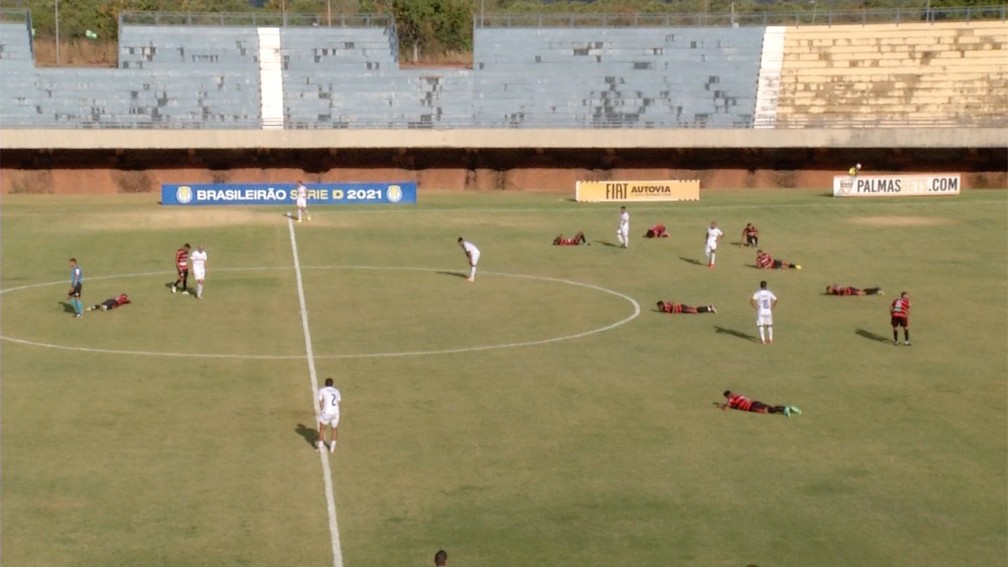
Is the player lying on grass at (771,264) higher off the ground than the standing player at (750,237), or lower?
lower

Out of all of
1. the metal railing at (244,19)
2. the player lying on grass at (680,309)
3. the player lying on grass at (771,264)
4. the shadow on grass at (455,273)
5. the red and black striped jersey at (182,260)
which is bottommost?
the shadow on grass at (455,273)

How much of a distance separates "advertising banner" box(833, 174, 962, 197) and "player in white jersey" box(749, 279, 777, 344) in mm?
36749

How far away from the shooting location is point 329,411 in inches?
1067

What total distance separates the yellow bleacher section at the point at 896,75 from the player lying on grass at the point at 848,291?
35.0 metres

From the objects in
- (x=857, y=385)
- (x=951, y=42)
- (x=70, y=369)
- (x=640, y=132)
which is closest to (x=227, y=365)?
(x=70, y=369)

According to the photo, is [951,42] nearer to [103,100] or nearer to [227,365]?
[103,100]

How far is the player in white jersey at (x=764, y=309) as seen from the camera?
37656 mm

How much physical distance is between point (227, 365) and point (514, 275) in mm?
16645

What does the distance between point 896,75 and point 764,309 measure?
47.4 meters

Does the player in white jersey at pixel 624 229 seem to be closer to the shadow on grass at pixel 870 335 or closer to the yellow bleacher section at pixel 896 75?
the shadow on grass at pixel 870 335

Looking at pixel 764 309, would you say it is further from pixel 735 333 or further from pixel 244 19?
pixel 244 19

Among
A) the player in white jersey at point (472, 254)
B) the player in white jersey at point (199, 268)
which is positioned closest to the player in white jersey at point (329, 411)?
the player in white jersey at point (199, 268)

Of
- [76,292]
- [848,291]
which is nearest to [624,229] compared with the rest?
[848,291]

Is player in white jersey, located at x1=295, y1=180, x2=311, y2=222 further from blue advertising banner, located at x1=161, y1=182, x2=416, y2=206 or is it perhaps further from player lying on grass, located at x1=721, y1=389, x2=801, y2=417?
player lying on grass, located at x1=721, y1=389, x2=801, y2=417
